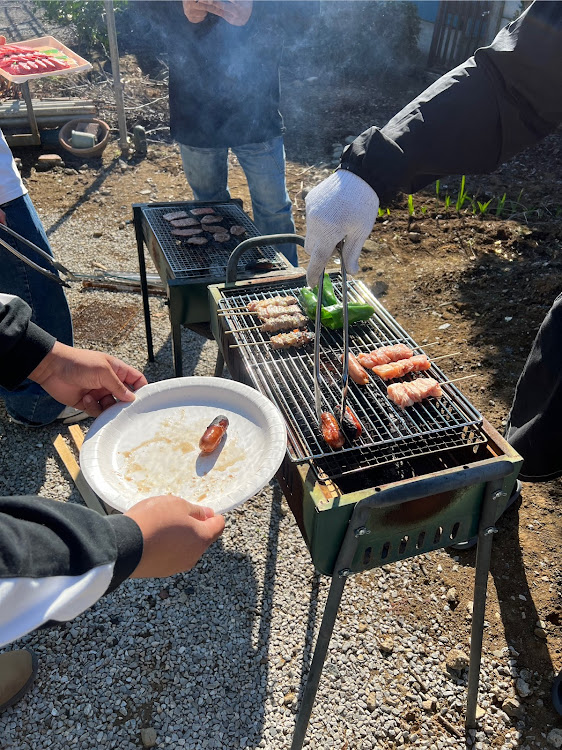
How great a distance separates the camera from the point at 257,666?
2.84 meters

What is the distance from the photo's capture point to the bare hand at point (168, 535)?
1634mm

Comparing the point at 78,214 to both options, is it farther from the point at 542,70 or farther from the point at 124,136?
the point at 542,70

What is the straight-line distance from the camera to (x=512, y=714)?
266 cm

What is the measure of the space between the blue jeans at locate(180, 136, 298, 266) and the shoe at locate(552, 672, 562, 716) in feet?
11.2

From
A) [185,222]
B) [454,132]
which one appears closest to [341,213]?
[454,132]

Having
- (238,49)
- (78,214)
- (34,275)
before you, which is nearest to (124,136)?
(78,214)

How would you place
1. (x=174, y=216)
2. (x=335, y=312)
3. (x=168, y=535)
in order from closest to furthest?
(x=168, y=535)
(x=335, y=312)
(x=174, y=216)

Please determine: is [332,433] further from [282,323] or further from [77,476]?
[77,476]

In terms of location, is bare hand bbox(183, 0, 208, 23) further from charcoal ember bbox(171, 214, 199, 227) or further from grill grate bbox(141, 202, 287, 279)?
charcoal ember bbox(171, 214, 199, 227)

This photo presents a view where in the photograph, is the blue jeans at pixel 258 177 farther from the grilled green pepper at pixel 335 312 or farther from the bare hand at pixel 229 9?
the grilled green pepper at pixel 335 312

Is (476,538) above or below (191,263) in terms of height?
below

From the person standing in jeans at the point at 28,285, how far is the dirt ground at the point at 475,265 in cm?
250

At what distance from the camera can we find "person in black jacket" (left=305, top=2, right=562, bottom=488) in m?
2.20

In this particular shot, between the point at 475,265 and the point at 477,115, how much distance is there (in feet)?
12.8
